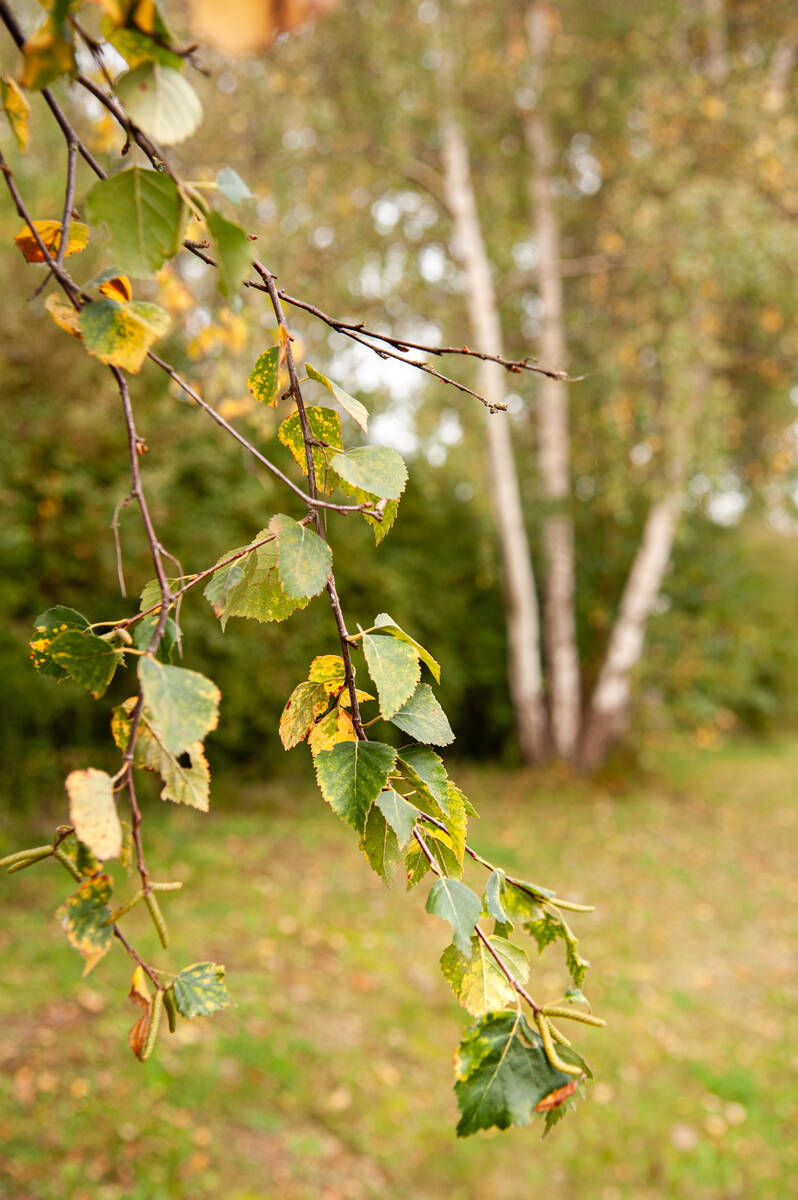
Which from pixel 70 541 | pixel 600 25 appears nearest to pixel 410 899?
pixel 70 541

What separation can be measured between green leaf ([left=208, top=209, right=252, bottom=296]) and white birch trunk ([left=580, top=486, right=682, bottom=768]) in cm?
722

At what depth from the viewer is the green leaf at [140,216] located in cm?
57

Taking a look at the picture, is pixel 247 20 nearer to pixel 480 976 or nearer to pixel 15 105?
pixel 15 105

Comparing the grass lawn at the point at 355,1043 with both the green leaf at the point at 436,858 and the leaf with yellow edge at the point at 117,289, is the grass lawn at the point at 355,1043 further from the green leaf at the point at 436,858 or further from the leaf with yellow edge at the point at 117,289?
the leaf with yellow edge at the point at 117,289

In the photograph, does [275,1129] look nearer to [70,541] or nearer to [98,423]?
[70,541]

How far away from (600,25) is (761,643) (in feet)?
20.4

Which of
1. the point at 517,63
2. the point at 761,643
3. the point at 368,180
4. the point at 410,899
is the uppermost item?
the point at 517,63

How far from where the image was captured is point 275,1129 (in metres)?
2.96

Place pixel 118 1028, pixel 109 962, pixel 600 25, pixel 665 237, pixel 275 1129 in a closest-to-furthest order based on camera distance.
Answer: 1. pixel 275 1129
2. pixel 118 1028
3. pixel 109 962
4. pixel 665 237
5. pixel 600 25

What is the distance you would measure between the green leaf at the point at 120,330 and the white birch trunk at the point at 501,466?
641 centimetres

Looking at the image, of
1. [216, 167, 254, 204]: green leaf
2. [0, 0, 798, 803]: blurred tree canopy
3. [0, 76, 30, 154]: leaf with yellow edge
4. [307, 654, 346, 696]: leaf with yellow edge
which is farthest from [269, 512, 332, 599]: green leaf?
[0, 0, 798, 803]: blurred tree canopy

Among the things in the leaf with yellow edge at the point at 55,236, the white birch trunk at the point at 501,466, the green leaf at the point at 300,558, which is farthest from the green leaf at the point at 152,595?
the white birch trunk at the point at 501,466

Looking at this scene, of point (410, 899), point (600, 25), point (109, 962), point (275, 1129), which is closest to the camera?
point (275, 1129)

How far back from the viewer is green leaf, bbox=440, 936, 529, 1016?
0.68 m
